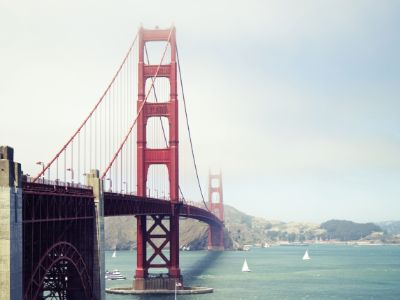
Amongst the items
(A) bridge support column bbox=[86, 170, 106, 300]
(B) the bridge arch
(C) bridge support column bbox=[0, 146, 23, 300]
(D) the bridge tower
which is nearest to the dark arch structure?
(B) the bridge arch

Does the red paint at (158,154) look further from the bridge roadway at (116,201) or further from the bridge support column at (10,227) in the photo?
the bridge support column at (10,227)

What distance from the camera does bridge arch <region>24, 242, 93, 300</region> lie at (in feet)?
147

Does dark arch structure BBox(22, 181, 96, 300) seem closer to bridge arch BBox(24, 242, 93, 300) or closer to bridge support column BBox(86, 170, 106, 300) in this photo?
bridge arch BBox(24, 242, 93, 300)

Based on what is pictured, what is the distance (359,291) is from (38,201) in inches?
2944

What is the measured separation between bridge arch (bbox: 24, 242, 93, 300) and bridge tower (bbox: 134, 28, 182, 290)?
3477 centimetres

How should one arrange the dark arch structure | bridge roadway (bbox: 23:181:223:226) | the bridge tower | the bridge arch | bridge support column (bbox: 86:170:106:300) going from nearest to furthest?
the dark arch structure < bridge roadway (bbox: 23:181:223:226) < the bridge arch < bridge support column (bbox: 86:170:106:300) < the bridge tower

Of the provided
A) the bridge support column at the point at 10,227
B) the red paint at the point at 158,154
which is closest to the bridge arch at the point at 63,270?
the bridge support column at the point at 10,227

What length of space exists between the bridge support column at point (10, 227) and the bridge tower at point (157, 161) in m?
51.4

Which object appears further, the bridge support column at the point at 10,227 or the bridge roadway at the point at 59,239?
the bridge roadway at the point at 59,239

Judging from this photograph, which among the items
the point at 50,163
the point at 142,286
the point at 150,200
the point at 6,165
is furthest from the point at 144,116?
the point at 6,165

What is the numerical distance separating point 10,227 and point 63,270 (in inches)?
634

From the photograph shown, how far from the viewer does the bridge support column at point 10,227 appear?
1433 inches

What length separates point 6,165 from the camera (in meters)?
37.7

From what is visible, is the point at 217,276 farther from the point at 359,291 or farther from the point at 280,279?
the point at 359,291
